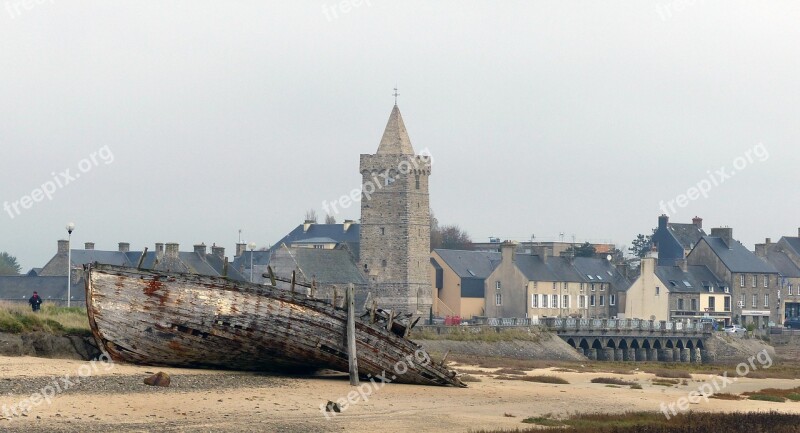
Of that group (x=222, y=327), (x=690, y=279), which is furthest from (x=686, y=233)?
(x=222, y=327)

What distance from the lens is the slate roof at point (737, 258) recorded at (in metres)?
117

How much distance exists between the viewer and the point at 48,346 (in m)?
35.9

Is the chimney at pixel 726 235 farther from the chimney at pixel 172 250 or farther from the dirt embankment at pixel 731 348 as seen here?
the chimney at pixel 172 250

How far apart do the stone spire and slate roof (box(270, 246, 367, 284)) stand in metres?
10.3

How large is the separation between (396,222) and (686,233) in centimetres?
3682

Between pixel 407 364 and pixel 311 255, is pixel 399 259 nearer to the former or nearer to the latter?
pixel 311 255

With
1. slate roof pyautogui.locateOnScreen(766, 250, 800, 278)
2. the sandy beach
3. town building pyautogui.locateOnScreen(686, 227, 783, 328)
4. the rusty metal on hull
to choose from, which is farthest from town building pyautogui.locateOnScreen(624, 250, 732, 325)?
the rusty metal on hull

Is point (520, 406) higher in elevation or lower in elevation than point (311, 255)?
lower

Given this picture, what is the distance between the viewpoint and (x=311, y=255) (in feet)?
355

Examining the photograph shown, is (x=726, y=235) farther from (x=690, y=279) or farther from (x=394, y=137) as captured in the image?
(x=394, y=137)

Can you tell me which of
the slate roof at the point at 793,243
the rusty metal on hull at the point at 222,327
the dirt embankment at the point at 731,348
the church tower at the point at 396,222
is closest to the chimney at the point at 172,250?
the church tower at the point at 396,222

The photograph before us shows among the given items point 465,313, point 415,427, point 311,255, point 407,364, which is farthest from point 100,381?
point 465,313

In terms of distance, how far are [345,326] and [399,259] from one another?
75.0 metres

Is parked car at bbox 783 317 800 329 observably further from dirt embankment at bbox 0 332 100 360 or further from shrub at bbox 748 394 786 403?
dirt embankment at bbox 0 332 100 360
